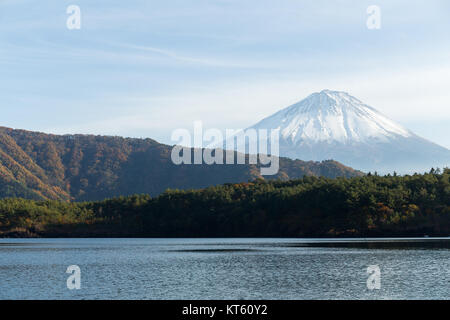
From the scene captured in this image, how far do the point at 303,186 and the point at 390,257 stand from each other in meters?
101

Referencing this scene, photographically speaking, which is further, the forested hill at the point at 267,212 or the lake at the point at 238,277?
the forested hill at the point at 267,212

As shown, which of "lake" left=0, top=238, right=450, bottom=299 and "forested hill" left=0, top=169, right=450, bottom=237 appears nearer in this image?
"lake" left=0, top=238, right=450, bottom=299

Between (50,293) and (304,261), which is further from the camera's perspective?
(304,261)

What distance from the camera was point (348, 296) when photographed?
4231 centimetres

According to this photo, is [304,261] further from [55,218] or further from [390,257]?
[55,218]

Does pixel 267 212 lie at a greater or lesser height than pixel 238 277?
greater

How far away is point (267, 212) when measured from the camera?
163 meters

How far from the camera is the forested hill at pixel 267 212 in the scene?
140625mm

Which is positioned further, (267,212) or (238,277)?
(267,212)

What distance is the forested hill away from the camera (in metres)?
141

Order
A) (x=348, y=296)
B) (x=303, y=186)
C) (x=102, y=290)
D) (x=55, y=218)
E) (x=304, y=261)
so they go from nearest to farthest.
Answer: (x=348, y=296), (x=102, y=290), (x=304, y=261), (x=303, y=186), (x=55, y=218)

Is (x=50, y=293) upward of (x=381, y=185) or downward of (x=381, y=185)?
downward
